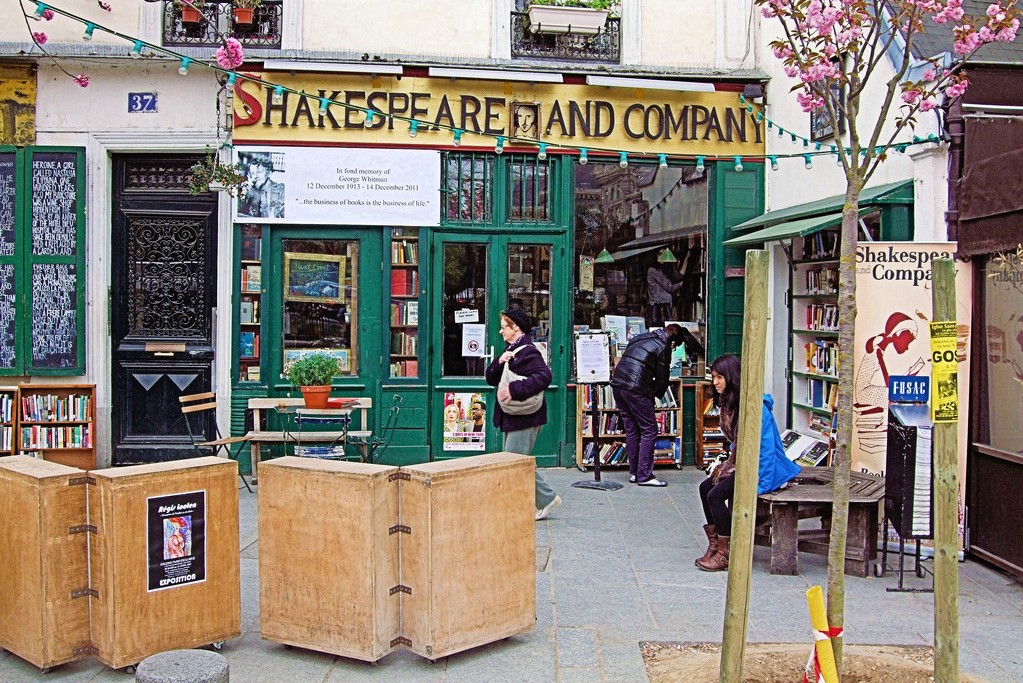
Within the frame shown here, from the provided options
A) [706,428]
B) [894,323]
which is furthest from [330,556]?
[706,428]

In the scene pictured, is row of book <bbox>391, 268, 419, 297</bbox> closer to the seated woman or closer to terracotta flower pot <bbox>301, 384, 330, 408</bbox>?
terracotta flower pot <bbox>301, 384, 330, 408</bbox>

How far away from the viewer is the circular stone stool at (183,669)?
12.3ft

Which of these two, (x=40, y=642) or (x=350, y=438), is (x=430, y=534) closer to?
(x=40, y=642)

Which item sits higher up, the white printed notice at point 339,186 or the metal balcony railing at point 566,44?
the metal balcony railing at point 566,44

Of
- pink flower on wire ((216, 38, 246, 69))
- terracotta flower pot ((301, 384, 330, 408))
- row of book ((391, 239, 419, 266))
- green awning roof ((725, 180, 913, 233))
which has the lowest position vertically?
terracotta flower pot ((301, 384, 330, 408))

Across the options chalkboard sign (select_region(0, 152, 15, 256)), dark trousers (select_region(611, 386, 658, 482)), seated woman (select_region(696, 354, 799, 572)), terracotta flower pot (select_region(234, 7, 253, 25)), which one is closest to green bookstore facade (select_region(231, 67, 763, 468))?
terracotta flower pot (select_region(234, 7, 253, 25))

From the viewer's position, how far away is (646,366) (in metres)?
10.1

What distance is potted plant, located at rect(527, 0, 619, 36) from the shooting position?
10.8 m

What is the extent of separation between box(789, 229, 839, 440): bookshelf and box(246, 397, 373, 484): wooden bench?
4381 mm

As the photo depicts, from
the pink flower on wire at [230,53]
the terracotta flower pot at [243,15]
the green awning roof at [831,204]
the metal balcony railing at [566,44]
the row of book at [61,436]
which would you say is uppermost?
the terracotta flower pot at [243,15]

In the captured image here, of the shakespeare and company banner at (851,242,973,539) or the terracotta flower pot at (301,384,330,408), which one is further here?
the terracotta flower pot at (301,384,330,408)

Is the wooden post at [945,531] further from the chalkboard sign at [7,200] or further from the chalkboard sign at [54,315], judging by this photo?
the chalkboard sign at [7,200]

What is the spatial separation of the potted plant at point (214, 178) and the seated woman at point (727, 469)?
5.62m

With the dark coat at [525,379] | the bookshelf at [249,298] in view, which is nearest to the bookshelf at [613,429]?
the dark coat at [525,379]
